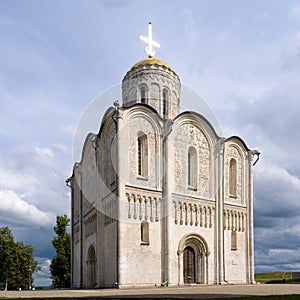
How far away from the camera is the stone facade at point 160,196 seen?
2616cm

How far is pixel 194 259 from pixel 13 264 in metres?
24.5

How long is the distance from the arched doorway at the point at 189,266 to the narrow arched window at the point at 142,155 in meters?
6.07

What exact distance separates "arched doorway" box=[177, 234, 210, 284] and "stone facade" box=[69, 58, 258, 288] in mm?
66

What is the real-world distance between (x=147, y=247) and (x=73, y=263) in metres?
14.0

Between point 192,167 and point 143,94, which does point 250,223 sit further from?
point 143,94

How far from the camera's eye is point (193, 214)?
28875 mm

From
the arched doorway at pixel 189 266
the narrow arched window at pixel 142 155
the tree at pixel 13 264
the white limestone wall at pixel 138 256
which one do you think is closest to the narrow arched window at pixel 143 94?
the narrow arched window at pixel 142 155

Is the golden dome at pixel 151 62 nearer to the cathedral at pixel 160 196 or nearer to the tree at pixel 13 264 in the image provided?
the cathedral at pixel 160 196

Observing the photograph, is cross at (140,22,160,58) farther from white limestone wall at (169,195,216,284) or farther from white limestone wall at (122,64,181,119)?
white limestone wall at (169,195,216,284)

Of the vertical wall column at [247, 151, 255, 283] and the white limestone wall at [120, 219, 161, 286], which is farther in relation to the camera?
the vertical wall column at [247, 151, 255, 283]

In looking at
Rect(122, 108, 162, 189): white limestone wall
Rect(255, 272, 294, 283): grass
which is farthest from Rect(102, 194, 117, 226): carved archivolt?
Rect(255, 272, 294, 283): grass

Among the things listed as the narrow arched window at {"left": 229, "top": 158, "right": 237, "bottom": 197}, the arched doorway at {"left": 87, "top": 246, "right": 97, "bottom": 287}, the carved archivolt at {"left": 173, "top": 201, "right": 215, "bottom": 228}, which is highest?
the narrow arched window at {"left": 229, "top": 158, "right": 237, "bottom": 197}

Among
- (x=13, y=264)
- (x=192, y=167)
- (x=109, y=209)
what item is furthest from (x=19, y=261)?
(x=192, y=167)

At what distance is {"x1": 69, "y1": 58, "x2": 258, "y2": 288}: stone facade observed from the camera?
1030 inches
